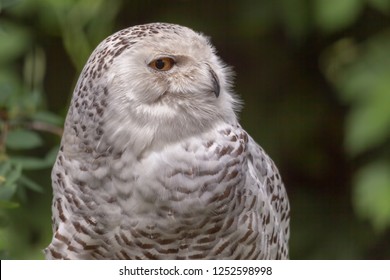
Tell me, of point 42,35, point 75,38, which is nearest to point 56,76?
point 42,35

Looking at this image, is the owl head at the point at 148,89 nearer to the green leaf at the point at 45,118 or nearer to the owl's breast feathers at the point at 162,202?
the owl's breast feathers at the point at 162,202

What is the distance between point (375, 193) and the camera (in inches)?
142

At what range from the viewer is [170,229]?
98.7 inches

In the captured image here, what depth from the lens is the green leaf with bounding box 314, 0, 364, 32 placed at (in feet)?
11.7

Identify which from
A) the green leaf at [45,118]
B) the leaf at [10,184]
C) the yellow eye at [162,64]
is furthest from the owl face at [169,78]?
the green leaf at [45,118]

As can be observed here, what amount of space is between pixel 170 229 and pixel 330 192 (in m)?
1.99

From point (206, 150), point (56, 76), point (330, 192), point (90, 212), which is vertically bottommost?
point (330, 192)

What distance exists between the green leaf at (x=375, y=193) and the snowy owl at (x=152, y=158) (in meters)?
1.06

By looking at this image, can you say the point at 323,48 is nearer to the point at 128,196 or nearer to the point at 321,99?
the point at 321,99

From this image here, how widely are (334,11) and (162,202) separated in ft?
4.50

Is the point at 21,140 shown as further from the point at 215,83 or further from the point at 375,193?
the point at 375,193

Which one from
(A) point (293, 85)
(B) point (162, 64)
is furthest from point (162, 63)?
(A) point (293, 85)

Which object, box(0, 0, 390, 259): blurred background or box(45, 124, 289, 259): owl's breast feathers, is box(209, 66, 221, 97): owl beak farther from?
box(0, 0, 390, 259): blurred background

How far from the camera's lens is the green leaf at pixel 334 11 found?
140 inches
